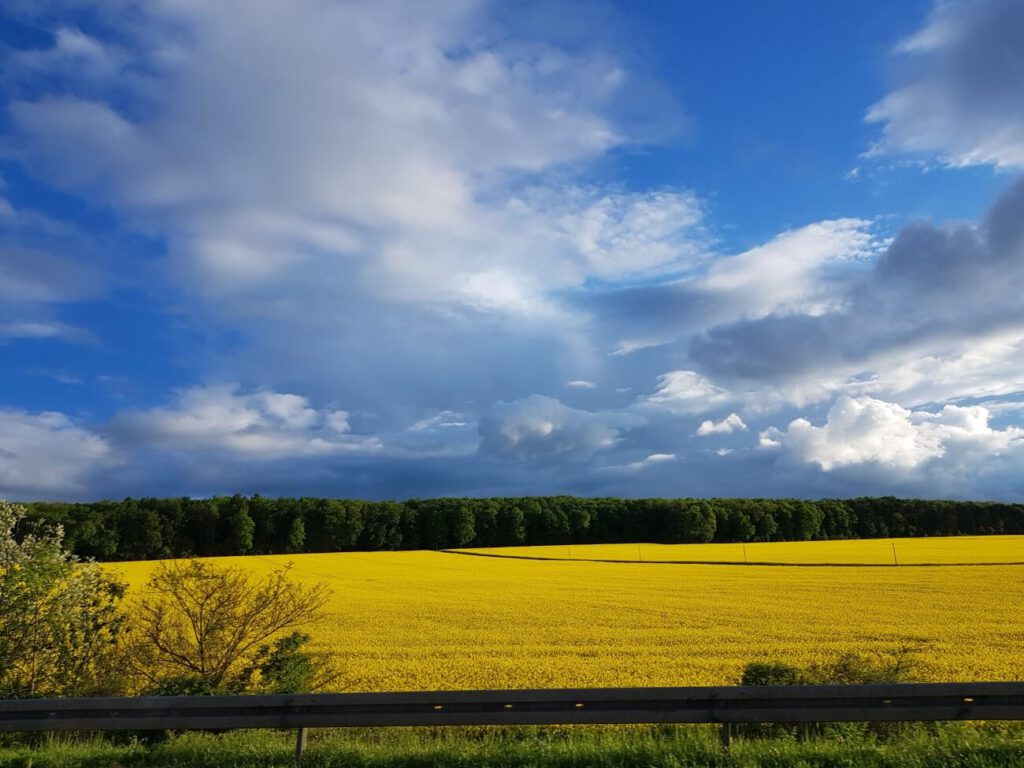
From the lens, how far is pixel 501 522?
323 feet

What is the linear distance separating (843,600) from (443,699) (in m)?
31.3

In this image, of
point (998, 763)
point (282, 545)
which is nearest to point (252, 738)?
point (998, 763)

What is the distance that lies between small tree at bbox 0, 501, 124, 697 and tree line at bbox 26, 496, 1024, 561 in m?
77.4

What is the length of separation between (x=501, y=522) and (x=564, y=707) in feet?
303

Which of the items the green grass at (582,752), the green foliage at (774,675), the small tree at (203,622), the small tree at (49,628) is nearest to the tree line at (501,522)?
the small tree at (49,628)

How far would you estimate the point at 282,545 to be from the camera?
91.3 metres

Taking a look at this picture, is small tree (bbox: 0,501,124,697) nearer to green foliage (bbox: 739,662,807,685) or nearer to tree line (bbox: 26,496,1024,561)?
green foliage (bbox: 739,662,807,685)

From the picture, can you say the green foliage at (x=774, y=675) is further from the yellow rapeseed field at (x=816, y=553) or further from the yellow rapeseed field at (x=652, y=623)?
the yellow rapeseed field at (x=816, y=553)

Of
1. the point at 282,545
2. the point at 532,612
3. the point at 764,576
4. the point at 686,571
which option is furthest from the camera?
the point at 282,545

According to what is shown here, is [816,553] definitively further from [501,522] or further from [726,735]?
[726,735]

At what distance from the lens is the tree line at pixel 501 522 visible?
87.3 m

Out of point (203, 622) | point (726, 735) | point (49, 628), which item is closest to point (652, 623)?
point (203, 622)

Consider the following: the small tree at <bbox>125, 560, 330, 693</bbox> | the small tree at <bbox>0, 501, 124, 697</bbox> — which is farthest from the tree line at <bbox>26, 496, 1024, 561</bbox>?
the small tree at <bbox>125, 560, 330, 693</bbox>

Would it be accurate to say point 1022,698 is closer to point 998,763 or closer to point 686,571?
point 998,763
